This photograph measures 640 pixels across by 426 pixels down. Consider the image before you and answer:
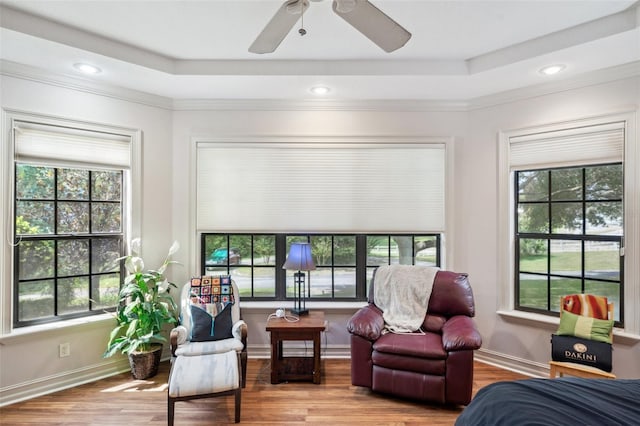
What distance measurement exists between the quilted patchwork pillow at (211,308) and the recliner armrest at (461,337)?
1.86m

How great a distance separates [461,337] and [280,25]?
2417 millimetres

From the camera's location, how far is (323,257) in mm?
3512

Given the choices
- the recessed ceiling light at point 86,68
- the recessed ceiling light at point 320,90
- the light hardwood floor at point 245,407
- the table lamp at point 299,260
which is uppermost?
the recessed ceiling light at point 86,68

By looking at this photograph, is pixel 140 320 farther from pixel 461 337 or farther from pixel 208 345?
pixel 461 337

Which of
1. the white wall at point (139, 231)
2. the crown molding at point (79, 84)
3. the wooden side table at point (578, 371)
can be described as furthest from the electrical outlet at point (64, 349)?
the wooden side table at point (578, 371)

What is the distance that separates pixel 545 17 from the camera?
2.22m

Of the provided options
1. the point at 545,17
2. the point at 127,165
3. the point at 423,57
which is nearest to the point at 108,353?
the point at 127,165

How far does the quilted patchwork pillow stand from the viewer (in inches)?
111

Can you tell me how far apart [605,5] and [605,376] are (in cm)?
254

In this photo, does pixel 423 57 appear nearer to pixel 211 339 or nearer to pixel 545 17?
pixel 545 17

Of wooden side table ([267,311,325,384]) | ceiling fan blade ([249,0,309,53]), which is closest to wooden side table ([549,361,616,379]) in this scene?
wooden side table ([267,311,325,384])

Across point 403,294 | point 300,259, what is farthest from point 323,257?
point 403,294

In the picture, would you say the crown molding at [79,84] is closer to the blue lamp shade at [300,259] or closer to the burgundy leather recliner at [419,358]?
the blue lamp shade at [300,259]

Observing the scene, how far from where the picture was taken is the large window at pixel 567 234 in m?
2.72
